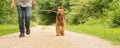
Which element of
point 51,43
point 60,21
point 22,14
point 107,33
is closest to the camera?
point 51,43

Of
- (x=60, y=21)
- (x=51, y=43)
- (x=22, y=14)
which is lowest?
(x=60, y=21)

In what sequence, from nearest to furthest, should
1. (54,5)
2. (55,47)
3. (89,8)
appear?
(55,47) < (89,8) < (54,5)

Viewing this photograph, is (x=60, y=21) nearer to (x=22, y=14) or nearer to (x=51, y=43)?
(x=22, y=14)

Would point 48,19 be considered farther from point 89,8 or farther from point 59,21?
point 59,21

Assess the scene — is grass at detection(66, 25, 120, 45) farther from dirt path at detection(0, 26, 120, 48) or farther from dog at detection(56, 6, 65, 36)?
dog at detection(56, 6, 65, 36)

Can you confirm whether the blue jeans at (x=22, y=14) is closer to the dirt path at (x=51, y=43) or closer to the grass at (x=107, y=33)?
the dirt path at (x=51, y=43)

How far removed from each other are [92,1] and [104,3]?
→ 4.90 ft

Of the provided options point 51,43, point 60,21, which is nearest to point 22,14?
point 60,21

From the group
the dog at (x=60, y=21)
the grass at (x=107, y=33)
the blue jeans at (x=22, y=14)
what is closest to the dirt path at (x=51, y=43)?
the grass at (x=107, y=33)

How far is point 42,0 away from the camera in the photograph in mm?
75250

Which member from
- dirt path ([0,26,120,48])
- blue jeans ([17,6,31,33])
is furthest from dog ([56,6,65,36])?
dirt path ([0,26,120,48])

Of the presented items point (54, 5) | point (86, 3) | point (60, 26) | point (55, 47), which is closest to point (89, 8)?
point (86, 3)

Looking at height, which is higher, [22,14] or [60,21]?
[22,14]

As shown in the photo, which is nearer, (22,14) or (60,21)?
(22,14)
